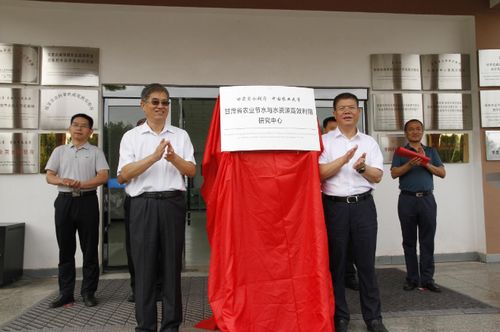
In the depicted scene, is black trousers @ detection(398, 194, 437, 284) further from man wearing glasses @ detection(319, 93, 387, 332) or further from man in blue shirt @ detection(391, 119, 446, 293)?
man wearing glasses @ detection(319, 93, 387, 332)

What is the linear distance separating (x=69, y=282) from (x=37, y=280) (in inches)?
48.3

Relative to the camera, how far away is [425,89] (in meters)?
5.01

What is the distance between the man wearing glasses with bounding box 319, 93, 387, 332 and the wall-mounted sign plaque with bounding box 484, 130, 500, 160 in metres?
2.96

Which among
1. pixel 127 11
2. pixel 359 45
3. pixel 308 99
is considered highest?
pixel 127 11

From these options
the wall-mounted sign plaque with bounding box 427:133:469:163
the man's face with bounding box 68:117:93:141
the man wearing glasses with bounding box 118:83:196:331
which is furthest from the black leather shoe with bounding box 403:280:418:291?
the man's face with bounding box 68:117:93:141

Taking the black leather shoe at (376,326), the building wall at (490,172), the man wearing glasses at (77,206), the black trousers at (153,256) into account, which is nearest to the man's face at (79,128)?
the man wearing glasses at (77,206)

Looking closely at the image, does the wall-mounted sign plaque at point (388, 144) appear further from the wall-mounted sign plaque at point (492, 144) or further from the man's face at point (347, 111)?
the man's face at point (347, 111)

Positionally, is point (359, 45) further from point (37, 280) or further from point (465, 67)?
point (37, 280)

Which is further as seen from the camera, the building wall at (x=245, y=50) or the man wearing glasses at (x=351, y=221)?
the building wall at (x=245, y=50)

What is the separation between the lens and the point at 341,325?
2635 millimetres

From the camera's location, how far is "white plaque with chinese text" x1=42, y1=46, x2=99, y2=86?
4469 millimetres

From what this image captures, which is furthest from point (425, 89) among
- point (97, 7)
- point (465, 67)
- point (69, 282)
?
point (69, 282)

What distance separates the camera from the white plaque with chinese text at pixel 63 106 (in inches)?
174

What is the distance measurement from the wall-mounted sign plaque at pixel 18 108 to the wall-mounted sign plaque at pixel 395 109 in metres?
3.96
